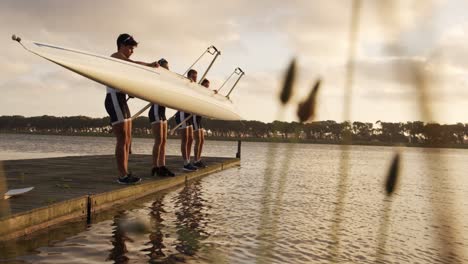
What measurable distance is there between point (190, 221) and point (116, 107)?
282 centimetres

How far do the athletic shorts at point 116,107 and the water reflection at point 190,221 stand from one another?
8.01 feet

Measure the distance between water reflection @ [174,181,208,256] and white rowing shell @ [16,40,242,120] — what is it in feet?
8.13

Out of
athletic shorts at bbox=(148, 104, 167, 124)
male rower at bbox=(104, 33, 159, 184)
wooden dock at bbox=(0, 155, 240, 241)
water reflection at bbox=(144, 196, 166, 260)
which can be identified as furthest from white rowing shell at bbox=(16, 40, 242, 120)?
water reflection at bbox=(144, 196, 166, 260)

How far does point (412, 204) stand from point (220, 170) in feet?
40.0

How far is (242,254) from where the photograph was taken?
6488 millimetres

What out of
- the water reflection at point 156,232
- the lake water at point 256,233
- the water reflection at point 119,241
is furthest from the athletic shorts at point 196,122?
the water reflection at point 119,241

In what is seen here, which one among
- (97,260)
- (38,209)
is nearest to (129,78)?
(38,209)

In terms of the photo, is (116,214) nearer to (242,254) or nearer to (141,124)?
(242,254)

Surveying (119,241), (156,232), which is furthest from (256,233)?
(119,241)

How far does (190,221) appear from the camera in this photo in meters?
9.02

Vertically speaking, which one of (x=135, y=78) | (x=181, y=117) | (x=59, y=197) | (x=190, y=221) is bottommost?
(x=190, y=221)

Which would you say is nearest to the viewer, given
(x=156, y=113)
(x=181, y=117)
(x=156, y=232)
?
(x=156, y=232)

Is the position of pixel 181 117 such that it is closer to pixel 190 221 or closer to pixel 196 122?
pixel 196 122

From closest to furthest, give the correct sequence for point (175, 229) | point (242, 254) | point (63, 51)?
1. point (242, 254)
2. point (63, 51)
3. point (175, 229)
